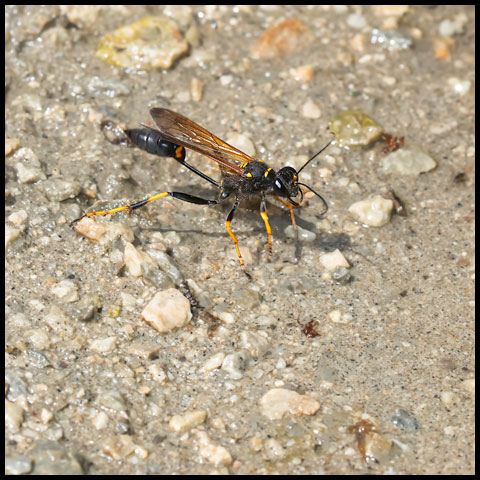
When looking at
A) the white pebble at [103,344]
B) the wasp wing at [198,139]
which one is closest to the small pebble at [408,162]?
the wasp wing at [198,139]

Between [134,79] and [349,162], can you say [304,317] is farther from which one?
[134,79]

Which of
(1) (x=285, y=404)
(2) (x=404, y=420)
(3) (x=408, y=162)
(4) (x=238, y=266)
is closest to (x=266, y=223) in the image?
(4) (x=238, y=266)

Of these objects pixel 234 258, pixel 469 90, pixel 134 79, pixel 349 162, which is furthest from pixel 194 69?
pixel 469 90

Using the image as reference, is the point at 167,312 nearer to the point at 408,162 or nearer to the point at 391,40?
the point at 408,162

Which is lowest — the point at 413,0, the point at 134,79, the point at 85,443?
the point at 85,443

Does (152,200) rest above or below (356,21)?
below

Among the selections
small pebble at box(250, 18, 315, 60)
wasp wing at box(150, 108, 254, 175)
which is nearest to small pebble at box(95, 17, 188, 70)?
small pebble at box(250, 18, 315, 60)
